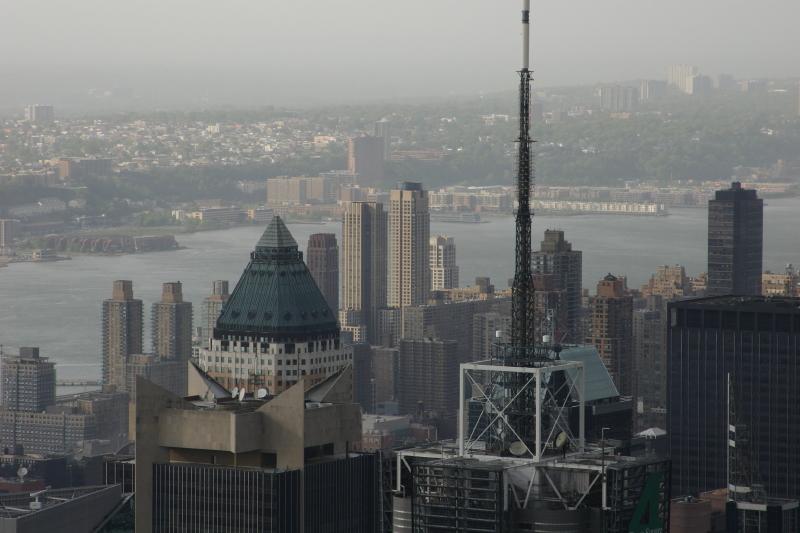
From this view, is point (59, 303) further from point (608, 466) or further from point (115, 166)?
point (608, 466)

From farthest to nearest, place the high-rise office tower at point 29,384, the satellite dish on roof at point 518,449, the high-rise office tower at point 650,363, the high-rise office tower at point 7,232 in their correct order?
the high-rise office tower at point 7,232
the high-rise office tower at point 29,384
the high-rise office tower at point 650,363
the satellite dish on roof at point 518,449

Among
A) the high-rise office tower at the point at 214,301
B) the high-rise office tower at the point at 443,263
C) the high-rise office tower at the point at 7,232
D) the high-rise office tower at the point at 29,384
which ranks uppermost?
the high-rise office tower at the point at 7,232

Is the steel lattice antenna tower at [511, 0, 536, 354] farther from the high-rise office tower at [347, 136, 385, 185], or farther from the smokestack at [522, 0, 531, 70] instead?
the high-rise office tower at [347, 136, 385, 185]

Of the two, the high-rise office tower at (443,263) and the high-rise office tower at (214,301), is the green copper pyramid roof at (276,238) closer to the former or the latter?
the high-rise office tower at (214,301)

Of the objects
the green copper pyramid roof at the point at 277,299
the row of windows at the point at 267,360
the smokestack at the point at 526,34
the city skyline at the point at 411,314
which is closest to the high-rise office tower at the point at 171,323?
the city skyline at the point at 411,314

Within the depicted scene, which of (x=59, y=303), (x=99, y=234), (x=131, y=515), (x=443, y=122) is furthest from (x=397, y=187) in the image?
(x=131, y=515)

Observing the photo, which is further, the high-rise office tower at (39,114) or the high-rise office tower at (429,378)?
the high-rise office tower at (39,114)
